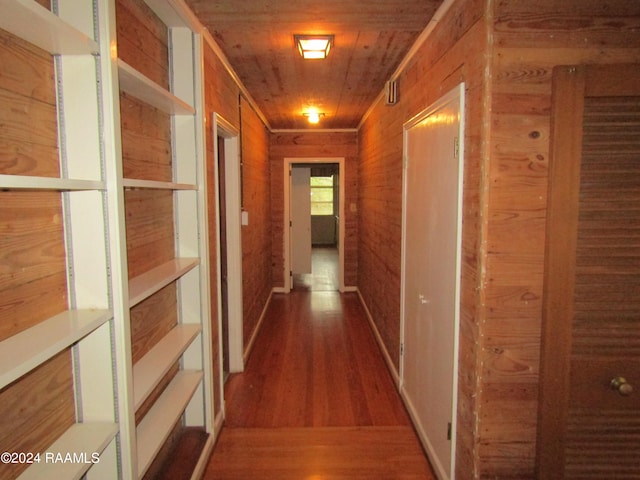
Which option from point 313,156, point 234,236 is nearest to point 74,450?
point 234,236

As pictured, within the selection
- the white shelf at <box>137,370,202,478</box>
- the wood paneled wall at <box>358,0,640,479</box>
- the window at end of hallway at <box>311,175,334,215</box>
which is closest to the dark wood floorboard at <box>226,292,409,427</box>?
the white shelf at <box>137,370,202,478</box>

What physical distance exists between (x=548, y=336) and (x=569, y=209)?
0.50 meters

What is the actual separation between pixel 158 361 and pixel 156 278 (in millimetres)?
381

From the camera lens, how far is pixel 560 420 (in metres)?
1.57

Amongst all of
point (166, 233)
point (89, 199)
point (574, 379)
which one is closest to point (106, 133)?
point (89, 199)

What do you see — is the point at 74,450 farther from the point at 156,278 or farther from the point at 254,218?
the point at 254,218

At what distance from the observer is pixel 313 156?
637cm

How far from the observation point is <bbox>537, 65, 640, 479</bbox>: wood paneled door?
1490 mm

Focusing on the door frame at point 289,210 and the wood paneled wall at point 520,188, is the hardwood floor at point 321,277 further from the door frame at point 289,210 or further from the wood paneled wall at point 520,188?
the wood paneled wall at point 520,188

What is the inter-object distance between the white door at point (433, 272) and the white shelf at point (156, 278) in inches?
52.3

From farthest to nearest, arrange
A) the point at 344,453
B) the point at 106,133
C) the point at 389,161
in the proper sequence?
the point at 389,161 → the point at 344,453 → the point at 106,133

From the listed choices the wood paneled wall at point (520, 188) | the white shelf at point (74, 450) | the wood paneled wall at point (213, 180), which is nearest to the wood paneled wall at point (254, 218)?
the wood paneled wall at point (213, 180)

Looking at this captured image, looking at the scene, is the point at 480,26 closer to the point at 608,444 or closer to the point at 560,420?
the point at 560,420

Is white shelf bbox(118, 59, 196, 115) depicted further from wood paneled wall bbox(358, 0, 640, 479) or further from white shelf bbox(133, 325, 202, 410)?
wood paneled wall bbox(358, 0, 640, 479)
